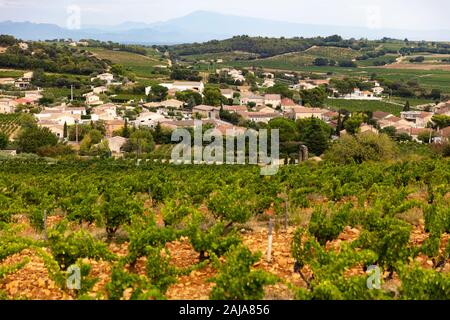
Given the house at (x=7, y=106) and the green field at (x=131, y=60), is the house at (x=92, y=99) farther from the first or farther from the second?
the green field at (x=131, y=60)

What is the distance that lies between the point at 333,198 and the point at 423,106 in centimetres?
8168

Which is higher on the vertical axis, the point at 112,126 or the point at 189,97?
the point at 189,97

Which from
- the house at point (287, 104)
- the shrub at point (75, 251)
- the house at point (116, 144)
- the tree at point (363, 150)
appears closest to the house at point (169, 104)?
the house at point (287, 104)

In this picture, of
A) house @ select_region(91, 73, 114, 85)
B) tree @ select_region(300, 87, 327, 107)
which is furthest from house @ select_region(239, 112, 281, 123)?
Result: house @ select_region(91, 73, 114, 85)

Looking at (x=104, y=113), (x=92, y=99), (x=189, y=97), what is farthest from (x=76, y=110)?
(x=189, y=97)

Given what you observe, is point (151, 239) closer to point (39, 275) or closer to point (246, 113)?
point (39, 275)

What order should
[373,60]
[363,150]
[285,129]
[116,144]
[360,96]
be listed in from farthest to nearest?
1. [373,60]
2. [360,96]
3. [285,129]
4. [116,144]
5. [363,150]

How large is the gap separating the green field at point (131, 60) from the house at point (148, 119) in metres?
53.1

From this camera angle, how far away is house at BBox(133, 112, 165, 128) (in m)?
64.3

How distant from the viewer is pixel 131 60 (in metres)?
136

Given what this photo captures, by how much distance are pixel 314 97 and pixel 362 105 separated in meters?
8.87

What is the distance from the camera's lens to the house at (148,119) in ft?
211

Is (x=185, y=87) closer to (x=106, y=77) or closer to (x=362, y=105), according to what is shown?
(x=106, y=77)
